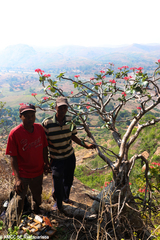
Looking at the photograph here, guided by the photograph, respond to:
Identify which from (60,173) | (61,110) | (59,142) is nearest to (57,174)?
(60,173)

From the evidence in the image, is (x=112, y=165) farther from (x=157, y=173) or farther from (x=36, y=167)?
(x=36, y=167)

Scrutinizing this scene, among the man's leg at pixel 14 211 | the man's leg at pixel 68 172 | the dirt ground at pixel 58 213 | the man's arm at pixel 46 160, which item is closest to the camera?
the man's leg at pixel 14 211

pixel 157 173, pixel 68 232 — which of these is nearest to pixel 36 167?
pixel 68 232

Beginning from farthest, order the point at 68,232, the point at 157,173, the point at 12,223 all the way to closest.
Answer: the point at 157,173
the point at 68,232
the point at 12,223

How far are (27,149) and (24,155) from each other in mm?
87

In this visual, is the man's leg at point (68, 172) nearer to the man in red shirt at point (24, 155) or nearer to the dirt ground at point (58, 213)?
the dirt ground at point (58, 213)

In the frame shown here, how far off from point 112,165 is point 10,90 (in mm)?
161547

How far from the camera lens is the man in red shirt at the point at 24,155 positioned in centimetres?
202

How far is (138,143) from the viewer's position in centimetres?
1175

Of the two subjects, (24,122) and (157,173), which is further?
(157,173)

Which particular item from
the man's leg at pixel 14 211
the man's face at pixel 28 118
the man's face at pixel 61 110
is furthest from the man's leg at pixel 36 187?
the man's face at pixel 61 110

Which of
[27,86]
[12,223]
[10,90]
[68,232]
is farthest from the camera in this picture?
[27,86]

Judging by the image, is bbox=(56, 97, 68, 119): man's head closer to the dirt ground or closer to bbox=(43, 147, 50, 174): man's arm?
bbox=(43, 147, 50, 174): man's arm

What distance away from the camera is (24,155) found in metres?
2.11
